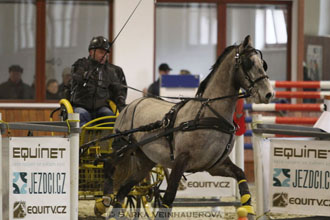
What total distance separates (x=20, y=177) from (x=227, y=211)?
361 centimetres

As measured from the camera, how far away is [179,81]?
35.8 ft

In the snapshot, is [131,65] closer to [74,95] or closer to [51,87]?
[51,87]

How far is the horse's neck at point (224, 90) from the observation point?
19.7ft

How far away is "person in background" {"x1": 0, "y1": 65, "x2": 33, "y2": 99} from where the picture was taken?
39.5 ft

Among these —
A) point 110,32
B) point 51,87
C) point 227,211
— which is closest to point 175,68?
point 110,32

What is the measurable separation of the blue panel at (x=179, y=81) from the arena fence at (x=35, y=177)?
210 inches

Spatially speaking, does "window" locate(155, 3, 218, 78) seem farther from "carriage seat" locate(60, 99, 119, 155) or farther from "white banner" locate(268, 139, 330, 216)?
"white banner" locate(268, 139, 330, 216)

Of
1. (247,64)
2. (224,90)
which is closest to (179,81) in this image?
(224,90)

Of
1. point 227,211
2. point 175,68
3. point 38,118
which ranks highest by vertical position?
point 175,68

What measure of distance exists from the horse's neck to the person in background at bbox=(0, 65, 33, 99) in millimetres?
6524

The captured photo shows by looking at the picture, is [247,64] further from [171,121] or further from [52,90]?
[52,90]

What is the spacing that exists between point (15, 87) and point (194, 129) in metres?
6.70

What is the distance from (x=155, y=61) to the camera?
12.1 metres

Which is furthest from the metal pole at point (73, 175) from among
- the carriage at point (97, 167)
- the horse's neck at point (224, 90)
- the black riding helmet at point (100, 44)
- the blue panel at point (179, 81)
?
the blue panel at point (179, 81)
